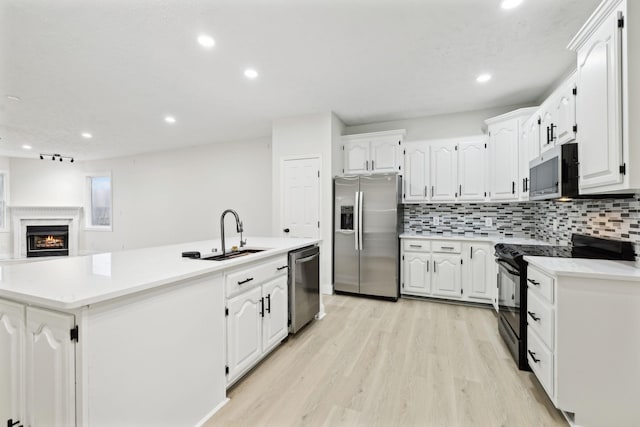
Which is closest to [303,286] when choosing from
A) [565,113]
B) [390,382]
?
[390,382]

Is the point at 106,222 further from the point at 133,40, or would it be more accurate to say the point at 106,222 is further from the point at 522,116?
the point at 522,116

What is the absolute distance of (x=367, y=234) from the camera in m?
3.75

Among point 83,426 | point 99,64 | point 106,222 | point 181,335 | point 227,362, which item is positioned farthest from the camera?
point 106,222

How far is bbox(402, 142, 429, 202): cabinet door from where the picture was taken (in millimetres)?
3855

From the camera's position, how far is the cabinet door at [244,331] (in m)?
1.76

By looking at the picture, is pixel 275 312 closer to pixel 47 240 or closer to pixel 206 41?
A: pixel 206 41

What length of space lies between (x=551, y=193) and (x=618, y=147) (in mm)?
761

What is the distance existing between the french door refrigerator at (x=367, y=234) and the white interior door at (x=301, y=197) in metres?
0.33

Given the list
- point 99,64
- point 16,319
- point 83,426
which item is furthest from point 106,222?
point 83,426

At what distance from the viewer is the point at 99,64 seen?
8.69 feet

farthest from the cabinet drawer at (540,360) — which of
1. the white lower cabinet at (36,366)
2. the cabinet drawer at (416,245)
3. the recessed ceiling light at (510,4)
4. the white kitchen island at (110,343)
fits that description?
the white lower cabinet at (36,366)

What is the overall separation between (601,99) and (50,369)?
3.16 m

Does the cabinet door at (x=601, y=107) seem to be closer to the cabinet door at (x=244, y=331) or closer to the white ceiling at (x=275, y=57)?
the white ceiling at (x=275, y=57)

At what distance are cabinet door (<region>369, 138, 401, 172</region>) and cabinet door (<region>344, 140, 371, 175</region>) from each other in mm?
94
